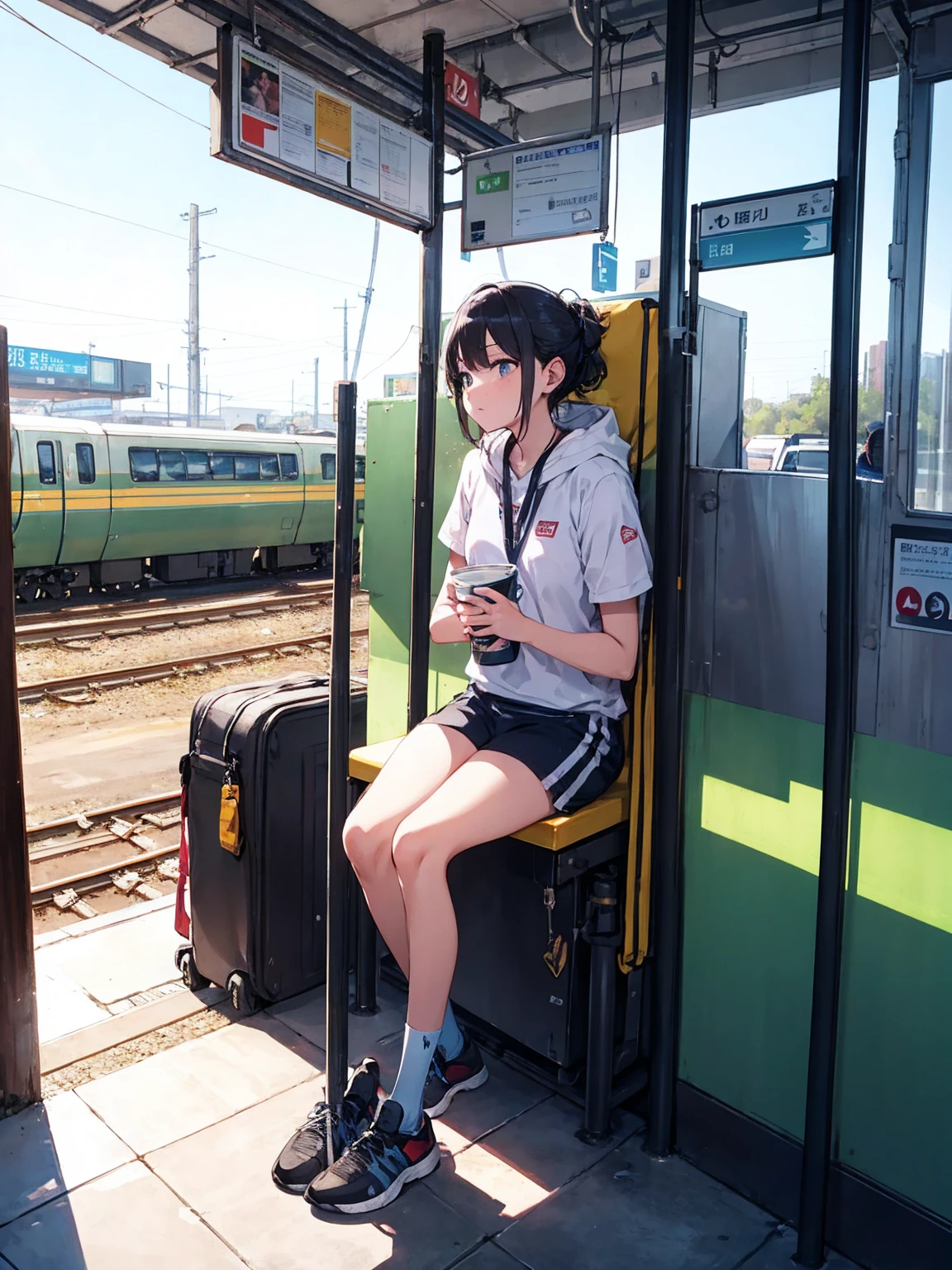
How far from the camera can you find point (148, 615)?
13.2 m

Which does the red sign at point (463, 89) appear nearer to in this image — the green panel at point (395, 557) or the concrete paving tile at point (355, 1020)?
the green panel at point (395, 557)

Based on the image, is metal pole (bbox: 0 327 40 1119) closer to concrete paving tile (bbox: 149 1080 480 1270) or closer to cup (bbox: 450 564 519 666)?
concrete paving tile (bbox: 149 1080 480 1270)

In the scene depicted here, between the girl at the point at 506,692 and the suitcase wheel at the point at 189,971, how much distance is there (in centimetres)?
102

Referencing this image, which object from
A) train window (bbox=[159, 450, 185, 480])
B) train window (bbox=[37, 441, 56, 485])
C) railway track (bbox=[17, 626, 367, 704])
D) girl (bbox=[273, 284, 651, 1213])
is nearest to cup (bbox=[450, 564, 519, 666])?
girl (bbox=[273, 284, 651, 1213])

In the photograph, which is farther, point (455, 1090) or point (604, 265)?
point (604, 265)

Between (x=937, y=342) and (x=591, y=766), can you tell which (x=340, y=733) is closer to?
(x=591, y=766)

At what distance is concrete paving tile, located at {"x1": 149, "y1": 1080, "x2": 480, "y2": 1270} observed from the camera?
239 cm

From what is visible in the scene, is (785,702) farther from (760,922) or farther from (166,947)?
(166,947)

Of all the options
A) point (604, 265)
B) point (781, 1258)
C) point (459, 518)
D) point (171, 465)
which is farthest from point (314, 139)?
point (171, 465)

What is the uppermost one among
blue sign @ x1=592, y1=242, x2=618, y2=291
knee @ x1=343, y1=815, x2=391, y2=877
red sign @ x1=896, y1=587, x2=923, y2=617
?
blue sign @ x1=592, y1=242, x2=618, y2=291

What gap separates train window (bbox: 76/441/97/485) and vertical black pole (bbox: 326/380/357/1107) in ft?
42.1

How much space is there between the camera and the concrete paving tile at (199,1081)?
113 inches

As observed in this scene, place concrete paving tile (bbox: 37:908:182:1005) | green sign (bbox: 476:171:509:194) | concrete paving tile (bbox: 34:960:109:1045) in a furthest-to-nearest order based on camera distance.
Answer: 1. concrete paving tile (bbox: 37:908:182:1005)
2. green sign (bbox: 476:171:509:194)
3. concrete paving tile (bbox: 34:960:109:1045)

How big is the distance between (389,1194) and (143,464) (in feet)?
45.7
